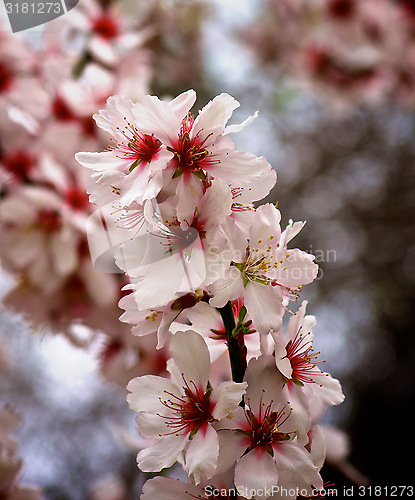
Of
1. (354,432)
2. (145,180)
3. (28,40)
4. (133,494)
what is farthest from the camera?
(354,432)

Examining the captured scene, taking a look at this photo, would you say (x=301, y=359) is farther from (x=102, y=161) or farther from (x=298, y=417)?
(x=102, y=161)

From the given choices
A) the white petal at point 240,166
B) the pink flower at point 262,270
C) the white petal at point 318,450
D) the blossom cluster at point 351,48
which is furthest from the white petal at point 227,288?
the blossom cluster at point 351,48

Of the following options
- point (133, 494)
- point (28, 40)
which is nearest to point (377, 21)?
point (28, 40)

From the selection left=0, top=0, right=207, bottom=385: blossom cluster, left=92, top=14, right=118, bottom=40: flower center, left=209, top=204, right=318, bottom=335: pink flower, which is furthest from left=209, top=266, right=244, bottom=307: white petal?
left=92, top=14, right=118, bottom=40: flower center

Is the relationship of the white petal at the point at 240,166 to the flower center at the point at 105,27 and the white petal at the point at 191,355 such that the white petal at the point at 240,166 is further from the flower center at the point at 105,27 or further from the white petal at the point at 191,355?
the flower center at the point at 105,27

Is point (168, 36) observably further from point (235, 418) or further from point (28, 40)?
point (235, 418)

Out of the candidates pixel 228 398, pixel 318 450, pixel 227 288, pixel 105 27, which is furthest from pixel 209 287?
pixel 105 27
